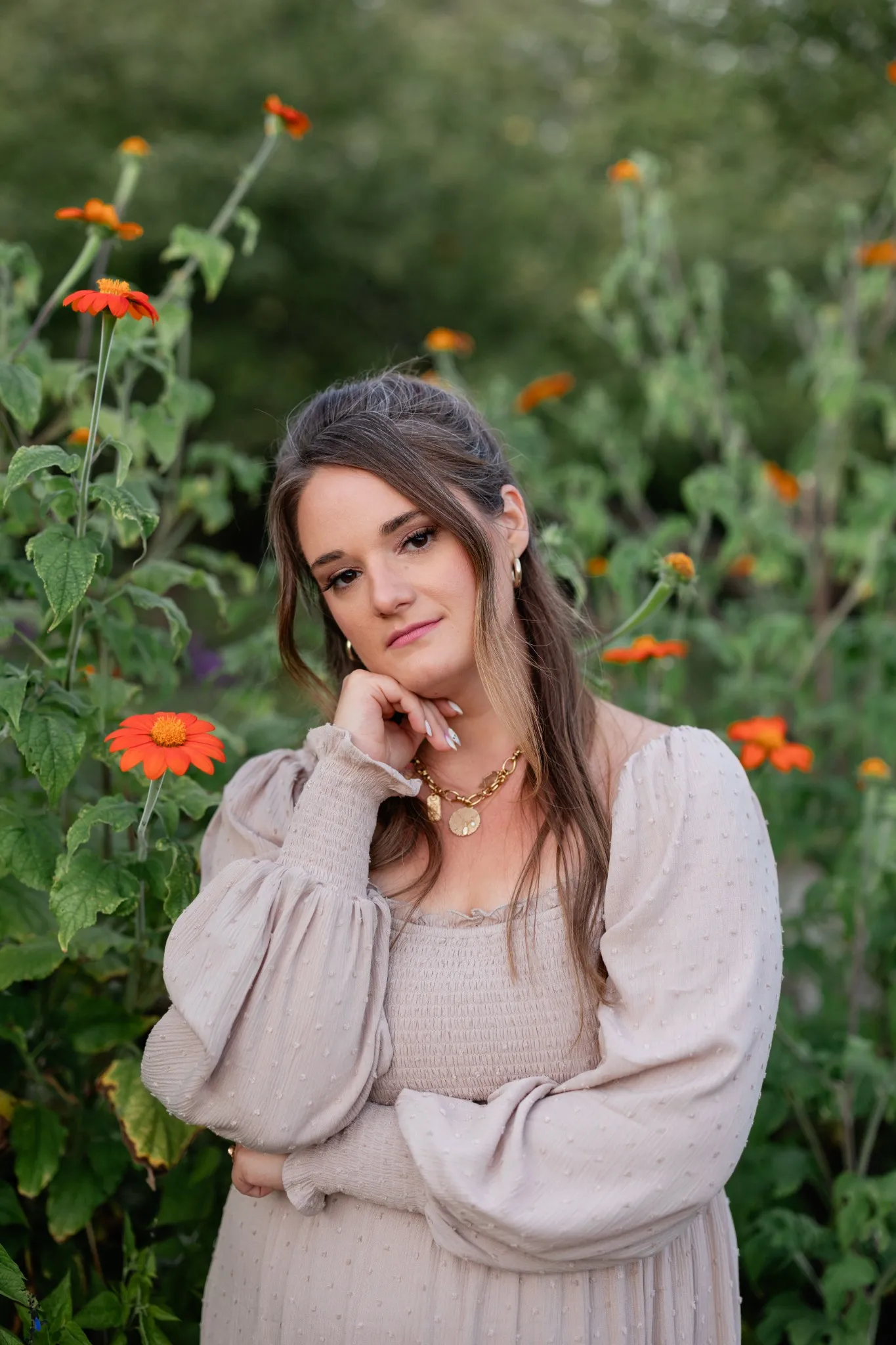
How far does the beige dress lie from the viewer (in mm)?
1450

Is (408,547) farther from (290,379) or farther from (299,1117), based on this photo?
(290,379)

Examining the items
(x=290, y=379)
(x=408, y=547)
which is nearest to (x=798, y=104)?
(x=290, y=379)

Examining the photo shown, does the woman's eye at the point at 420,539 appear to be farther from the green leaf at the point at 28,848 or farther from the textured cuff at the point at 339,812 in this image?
the green leaf at the point at 28,848

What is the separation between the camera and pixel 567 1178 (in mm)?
1450

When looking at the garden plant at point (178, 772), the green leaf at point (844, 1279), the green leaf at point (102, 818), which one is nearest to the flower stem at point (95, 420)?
the garden plant at point (178, 772)

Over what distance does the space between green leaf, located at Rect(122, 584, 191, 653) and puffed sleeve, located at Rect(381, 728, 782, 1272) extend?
68cm

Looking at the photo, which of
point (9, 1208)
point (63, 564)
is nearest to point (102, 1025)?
point (9, 1208)

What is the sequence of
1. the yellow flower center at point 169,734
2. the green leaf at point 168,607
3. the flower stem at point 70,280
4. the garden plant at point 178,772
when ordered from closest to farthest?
the yellow flower center at point 169,734, the garden plant at point 178,772, the green leaf at point 168,607, the flower stem at point 70,280

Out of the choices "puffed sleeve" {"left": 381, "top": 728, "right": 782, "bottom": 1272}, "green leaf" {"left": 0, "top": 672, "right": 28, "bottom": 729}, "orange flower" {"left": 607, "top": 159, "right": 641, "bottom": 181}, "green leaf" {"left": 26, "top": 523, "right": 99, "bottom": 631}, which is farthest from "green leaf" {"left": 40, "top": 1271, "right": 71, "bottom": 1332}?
"orange flower" {"left": 607, "top": 159, "right": 641, "bottom": 181}

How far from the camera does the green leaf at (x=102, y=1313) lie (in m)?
1.68

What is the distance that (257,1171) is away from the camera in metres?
1.59

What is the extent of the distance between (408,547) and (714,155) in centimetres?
887

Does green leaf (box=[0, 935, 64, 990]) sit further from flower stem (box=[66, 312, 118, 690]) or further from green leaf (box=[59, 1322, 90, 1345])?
flower stem (box=[66, 312, 118, 690])

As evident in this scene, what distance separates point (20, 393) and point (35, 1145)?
109 cm
